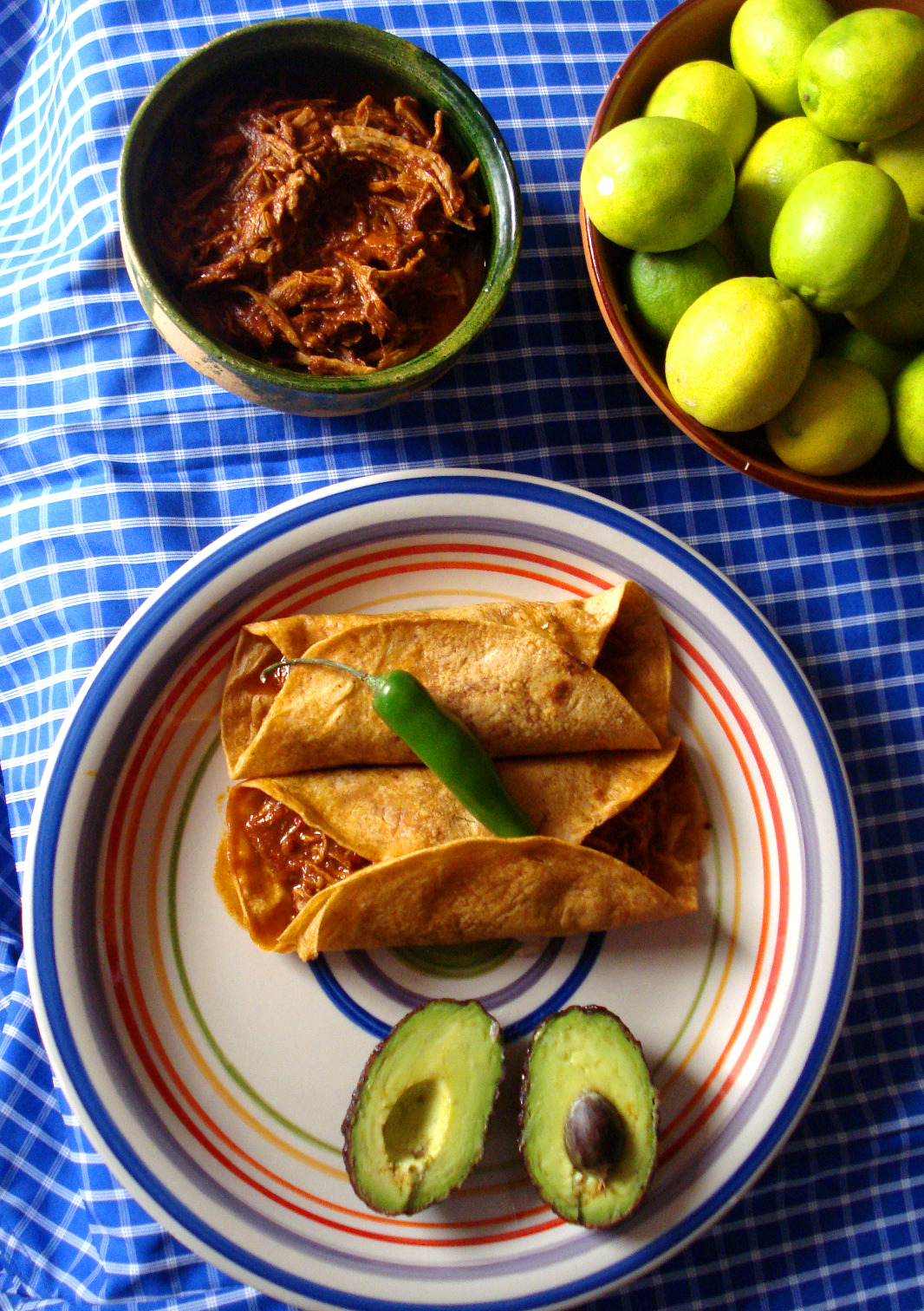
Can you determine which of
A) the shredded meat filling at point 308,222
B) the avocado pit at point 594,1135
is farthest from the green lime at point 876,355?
the avocado pit at point 594,1135

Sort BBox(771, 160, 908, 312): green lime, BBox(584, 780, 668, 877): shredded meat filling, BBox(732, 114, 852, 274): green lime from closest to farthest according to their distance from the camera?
BBox(771, 160, 908, 312): green lime, BBox(732, 114, 852, 274): green lime, BBox(584, 780, 668, 877): shredded meat filling

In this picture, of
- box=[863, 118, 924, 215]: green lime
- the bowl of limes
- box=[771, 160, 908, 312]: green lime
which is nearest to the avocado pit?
the bowl of limes

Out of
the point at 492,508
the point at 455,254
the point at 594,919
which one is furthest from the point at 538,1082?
the point at 455,254

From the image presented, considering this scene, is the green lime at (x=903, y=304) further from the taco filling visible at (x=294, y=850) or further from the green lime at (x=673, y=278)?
the taco filling visible at (x=294, y=850)

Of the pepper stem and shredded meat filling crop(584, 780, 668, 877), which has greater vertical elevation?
the pepper stem

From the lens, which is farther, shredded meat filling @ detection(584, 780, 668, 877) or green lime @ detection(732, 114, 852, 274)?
shredded meat filling @ detection(584, 780, 668, 877)

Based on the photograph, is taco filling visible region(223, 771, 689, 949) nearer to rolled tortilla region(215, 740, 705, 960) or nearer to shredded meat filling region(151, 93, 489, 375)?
rolled tortilla region(215, 740, 705, 960)

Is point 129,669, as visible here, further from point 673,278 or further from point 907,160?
point 907,160
